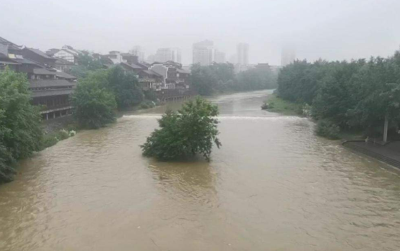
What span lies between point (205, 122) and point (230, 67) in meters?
69.9

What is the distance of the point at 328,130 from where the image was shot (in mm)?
23484

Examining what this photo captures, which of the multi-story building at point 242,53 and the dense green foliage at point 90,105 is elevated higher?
the multi-story building at point 242,53

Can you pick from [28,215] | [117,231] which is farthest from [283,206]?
[28,215]

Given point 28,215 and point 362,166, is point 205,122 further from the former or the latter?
point 28,215

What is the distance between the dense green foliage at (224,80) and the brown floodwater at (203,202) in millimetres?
44677

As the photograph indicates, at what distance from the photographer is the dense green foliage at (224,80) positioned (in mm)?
63728

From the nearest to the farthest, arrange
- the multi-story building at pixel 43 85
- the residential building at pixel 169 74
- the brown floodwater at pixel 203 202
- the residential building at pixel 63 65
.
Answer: the brown floodwater at pixel 203 202 → the multi-story building at pixel 43 85 → the residential building at pixel 63 65 → the residential building at pixel 169 74

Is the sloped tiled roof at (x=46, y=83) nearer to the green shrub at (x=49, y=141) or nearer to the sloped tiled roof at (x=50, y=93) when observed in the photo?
the sloped tiled roof at (x=50, y=93)

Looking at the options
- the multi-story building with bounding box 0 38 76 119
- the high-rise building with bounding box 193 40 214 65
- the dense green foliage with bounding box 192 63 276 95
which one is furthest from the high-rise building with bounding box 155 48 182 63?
the multi-story building with bounding box 0 38 76 119

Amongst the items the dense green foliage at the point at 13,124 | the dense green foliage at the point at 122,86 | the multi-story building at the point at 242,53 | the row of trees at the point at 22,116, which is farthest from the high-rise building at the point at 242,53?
the dense green foliage at the point at 13,124

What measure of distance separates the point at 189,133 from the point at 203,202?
5.38 meters

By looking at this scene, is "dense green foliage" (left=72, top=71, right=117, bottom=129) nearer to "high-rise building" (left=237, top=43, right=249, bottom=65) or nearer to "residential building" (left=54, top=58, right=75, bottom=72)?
"residential building" (left=54, top=58, right=75, bottom=72)

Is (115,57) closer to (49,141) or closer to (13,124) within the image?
(49,141)

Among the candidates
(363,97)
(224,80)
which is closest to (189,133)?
(363,97)
